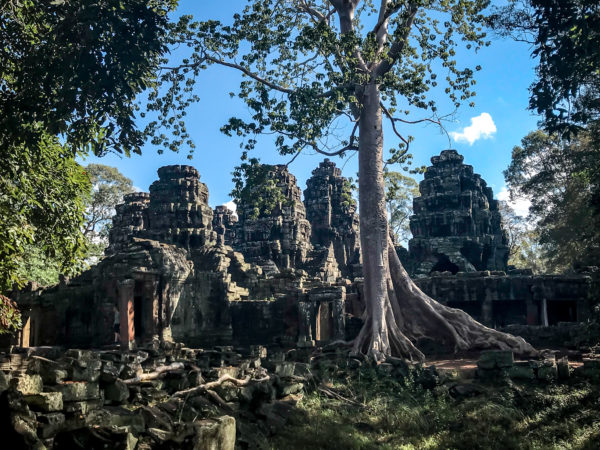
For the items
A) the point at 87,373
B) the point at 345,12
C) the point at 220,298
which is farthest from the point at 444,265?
the point at 87,373

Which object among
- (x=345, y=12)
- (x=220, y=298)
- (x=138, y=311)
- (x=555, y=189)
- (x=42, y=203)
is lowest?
(x=138, y=311)

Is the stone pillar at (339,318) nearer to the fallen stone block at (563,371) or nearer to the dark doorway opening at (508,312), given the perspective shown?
the dark doorway opening at (508,312)

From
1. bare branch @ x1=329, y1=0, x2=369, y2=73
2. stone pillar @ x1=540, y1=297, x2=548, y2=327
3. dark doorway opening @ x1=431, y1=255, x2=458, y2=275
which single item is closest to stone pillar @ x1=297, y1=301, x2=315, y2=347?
bare branch @ x1=329, y1=0, x2=369, y2=73

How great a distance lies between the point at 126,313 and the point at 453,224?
18.7 m

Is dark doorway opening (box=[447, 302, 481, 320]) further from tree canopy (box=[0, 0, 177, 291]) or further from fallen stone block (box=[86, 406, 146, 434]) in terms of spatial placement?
fallen stone block (box=[86, 406, 146, 434])

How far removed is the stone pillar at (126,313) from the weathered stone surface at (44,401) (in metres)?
12.3

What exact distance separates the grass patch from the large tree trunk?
11.7 feet

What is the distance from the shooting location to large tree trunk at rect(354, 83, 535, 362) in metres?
14.4

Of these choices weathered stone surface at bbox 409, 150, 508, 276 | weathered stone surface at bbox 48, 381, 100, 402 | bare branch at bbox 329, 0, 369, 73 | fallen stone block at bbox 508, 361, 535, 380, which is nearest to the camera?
weathered stone surface at bbox 48, 381, 100, 402

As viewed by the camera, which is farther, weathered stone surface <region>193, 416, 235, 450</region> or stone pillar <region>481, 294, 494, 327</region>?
stone pillar <region>481, 294, 494, 327</region>

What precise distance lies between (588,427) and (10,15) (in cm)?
1199

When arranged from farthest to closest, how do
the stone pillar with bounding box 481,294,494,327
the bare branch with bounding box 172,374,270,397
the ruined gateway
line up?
1. the stone pillar with bounding box 481,294,494,327
2. the ruined gateway
3. the bare branch with bounding box 172,374,270,397

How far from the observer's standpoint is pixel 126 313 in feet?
61.0

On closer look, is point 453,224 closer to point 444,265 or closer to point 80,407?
point 444,265
